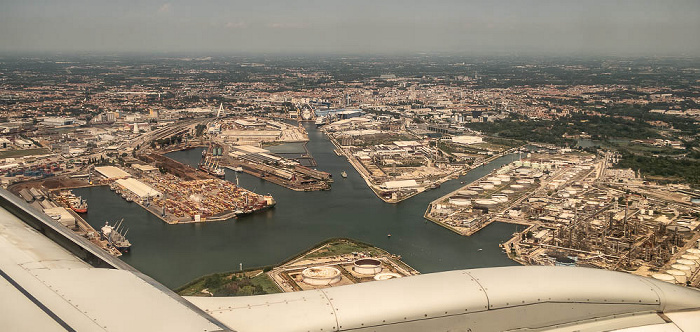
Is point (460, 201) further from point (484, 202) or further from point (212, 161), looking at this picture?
point (212, 161)

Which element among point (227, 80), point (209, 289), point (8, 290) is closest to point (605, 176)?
point (209, 289)

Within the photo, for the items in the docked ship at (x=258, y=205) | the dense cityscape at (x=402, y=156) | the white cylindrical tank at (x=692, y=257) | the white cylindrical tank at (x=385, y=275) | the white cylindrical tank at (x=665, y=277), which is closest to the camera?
the white cylindrical tank at (x=385, y=275)

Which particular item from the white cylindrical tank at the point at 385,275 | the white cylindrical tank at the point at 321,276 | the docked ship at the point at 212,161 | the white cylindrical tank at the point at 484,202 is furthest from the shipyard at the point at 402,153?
the white cylindrical tank at the point at 321,276

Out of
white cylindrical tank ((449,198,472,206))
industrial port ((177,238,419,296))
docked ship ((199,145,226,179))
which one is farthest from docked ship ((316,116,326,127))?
industrial port ((177,238,419,296))

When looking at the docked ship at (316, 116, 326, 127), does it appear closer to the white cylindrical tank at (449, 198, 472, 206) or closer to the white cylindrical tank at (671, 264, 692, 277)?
the white cylindrical tank at (449, 198, 472, 206)

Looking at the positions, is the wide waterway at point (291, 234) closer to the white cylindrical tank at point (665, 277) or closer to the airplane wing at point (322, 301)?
the white cylindrical tank at point (665, 277)

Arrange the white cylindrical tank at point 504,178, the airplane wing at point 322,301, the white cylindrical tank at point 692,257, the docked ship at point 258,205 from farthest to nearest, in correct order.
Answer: the white cylindrical tank at point 504,178 → the docked ship at point 258,205 → the white cylindrical tank at point 692,257 → the airplane wing at point 322,301

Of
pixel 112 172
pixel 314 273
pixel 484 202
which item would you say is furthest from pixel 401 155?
pixel 314 273
